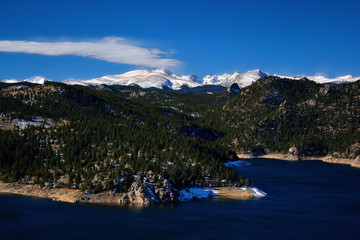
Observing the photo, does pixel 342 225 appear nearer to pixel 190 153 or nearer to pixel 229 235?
pixel 229 235

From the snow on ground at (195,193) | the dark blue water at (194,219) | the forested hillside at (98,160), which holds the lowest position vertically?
the dark blue water at (194,219)

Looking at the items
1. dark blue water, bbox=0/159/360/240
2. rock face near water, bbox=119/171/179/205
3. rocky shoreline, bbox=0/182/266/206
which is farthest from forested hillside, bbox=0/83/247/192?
dark blue water, bbox=0/159/360/240

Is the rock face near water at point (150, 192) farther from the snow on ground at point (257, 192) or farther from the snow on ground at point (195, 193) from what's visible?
the snow on ground at point (257, 192)

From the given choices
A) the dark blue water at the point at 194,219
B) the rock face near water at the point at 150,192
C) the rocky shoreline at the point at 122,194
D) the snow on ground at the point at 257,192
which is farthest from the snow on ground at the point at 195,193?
the snow on ground at the point at 257,192

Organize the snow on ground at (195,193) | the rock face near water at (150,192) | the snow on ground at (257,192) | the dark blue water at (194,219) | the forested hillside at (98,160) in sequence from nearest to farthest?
1. the dark blue water at (194,219)
2. the rock face near water at (150,192)
3. the snow on ground at (195,193)
4. the forested hillside at (98,160)
5. the snow on ground at (257,192)

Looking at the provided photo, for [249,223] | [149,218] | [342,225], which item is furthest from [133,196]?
[342,225]

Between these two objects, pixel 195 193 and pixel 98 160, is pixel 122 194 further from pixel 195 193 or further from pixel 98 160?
pixel 98 160

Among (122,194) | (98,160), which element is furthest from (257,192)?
(98,160)
